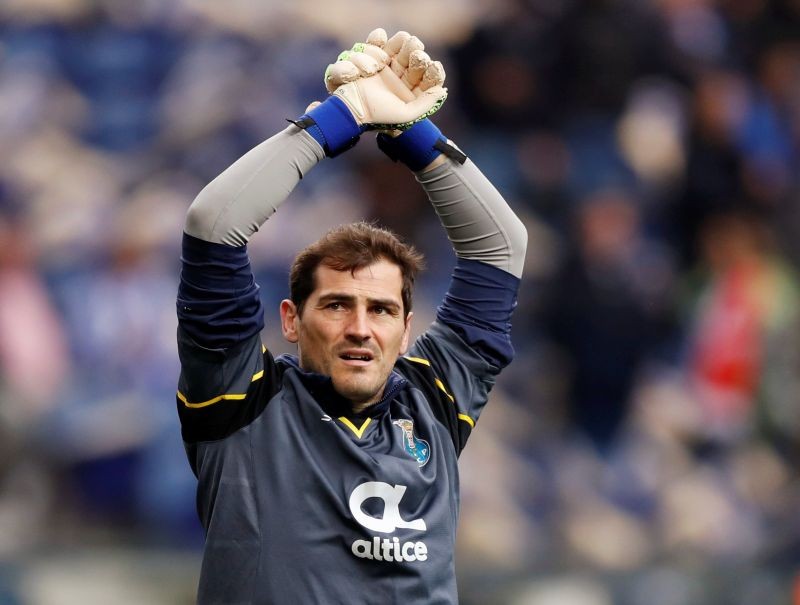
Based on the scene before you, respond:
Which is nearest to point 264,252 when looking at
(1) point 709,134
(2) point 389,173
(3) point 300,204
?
(3) point 300,204

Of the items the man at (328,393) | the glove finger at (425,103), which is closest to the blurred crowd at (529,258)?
the man at (328,393)

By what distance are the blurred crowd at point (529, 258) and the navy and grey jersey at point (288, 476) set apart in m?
3.34

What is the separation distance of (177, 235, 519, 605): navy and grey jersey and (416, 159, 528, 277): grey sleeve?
52 centimetres

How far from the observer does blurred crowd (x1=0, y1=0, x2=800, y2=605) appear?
6.40m

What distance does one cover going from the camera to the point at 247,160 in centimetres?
307


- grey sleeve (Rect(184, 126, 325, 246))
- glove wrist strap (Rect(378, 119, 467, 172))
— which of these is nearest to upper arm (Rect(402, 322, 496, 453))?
glove wrist strap (Rect(378, 119, 467, 172))

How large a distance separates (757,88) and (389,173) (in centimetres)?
256

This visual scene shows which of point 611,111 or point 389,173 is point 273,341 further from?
point 611,111

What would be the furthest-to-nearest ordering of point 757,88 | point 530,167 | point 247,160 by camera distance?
point 757,88 → point 530,167 → point 247,160

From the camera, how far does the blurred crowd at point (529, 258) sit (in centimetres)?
640

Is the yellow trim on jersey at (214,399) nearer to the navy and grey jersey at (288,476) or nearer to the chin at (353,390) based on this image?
the navy and grey jersey at (288,476)

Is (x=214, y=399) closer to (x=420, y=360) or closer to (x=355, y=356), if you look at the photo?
(x=355, y=356)

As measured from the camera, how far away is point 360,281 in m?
3.24

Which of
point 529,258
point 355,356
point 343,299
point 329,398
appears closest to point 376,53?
point 343,299
